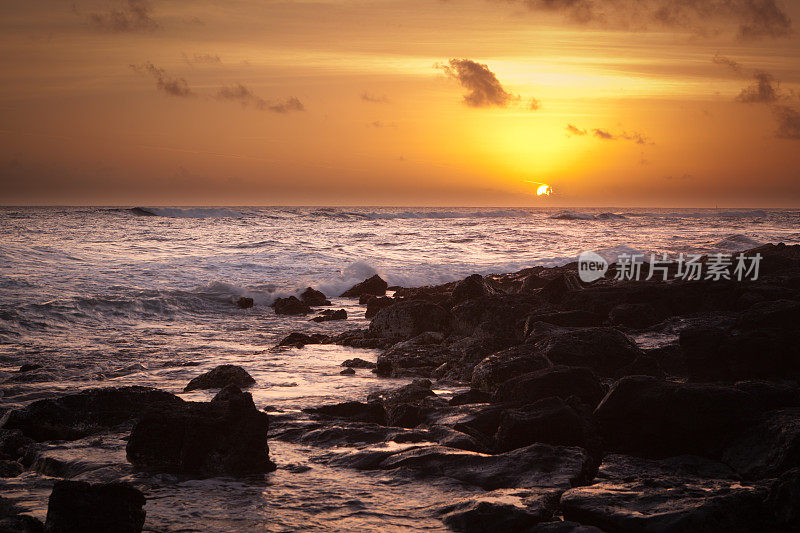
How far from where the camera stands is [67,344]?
1330 centimetres

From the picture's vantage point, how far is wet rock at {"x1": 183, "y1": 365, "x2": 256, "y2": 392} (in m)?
9.07

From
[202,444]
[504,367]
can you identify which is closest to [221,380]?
[202,444]

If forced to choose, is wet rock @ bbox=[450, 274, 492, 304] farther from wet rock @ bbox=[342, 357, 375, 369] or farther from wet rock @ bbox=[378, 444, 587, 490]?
wet rock @ bbox=[378, 444, 587, 490]

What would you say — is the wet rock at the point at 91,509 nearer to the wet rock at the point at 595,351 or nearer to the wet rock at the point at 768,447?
the wet rock at the point at 768,447

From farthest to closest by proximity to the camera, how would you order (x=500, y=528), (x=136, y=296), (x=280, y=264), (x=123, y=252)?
(x=123, y=252) < (x=280, y=264) < (x=136, y=296) < (x=500, y=528)

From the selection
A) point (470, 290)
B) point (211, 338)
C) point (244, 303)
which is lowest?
point (211, 338)

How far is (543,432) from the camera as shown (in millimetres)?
6082

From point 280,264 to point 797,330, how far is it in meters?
24.9

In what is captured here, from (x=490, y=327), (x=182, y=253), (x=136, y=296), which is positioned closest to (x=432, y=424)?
(x=490, y=327)

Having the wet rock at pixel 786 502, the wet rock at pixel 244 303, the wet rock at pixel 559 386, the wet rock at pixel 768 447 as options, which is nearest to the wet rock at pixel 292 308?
the wet rock at pixel 244 303

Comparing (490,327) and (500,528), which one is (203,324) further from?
(500,528)

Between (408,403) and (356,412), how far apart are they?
1.92 feet

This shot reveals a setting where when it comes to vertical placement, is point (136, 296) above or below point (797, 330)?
below

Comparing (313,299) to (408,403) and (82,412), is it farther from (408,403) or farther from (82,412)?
(408,403)
